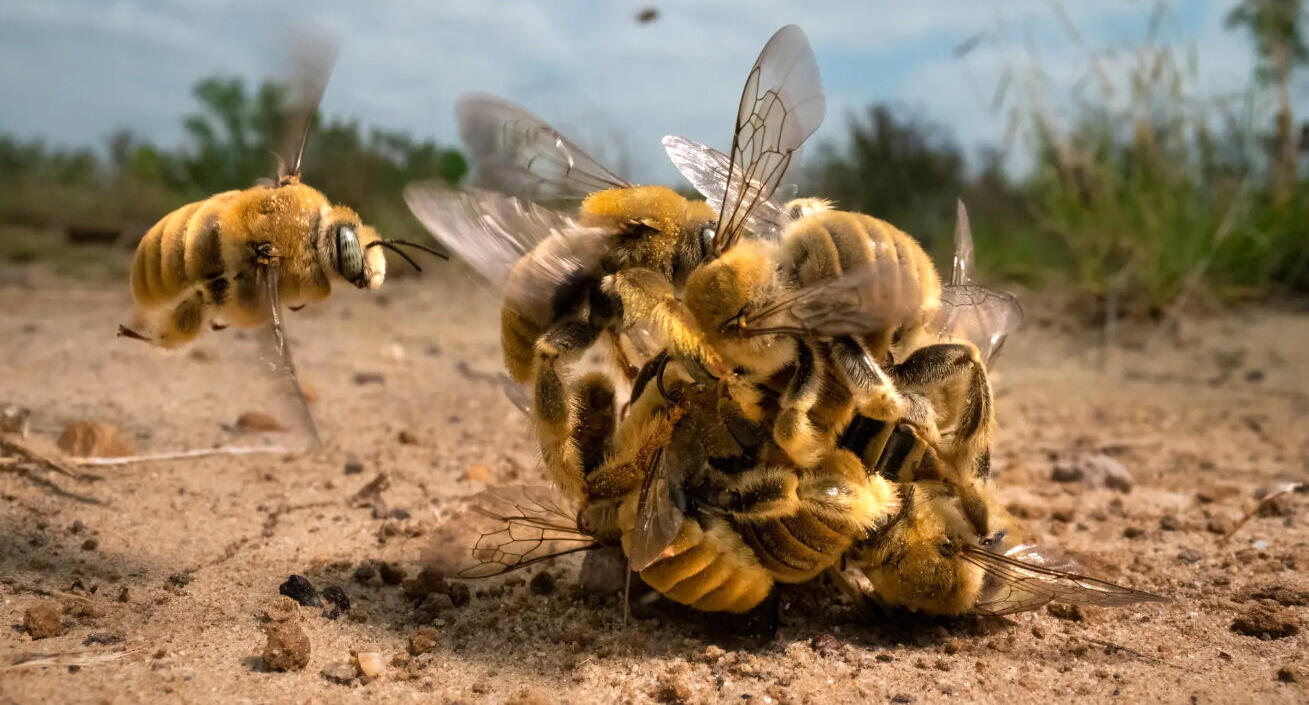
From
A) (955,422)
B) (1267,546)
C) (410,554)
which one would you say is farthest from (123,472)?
(1267,546)

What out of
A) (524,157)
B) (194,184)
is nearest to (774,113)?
(524,157)

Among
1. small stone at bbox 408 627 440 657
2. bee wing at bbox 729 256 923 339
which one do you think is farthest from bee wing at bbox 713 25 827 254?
small stone at bbox 408 627 440 657

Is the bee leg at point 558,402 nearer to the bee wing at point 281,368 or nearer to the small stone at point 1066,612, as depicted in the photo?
the bee wing at point 281,368

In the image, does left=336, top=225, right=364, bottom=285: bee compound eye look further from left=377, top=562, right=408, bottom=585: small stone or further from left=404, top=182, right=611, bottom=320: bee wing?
left=377, top=562, right=408, bottom=585: small stone

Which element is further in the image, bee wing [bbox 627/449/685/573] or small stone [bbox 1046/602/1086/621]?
small stone [bbox 1046/602/1086/621]


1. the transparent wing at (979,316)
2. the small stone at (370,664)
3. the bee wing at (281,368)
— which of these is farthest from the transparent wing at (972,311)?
the bee wing at (281,368)

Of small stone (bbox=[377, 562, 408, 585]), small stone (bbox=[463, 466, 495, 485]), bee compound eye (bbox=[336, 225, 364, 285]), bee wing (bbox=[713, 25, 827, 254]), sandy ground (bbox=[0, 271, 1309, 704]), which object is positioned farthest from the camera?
small stone (bbox=[463, 466, 495, 485])

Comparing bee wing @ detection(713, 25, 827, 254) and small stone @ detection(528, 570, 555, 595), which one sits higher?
bee wing @ detection(713, 25, 827, 254)

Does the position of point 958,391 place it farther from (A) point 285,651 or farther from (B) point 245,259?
(B) point 245,259
